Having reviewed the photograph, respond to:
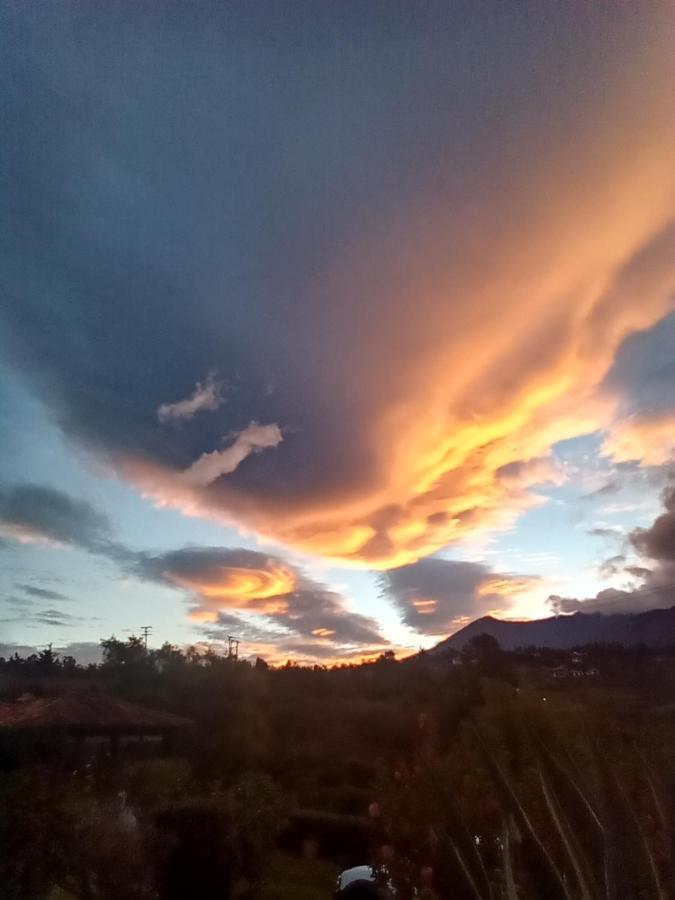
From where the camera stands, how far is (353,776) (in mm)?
41000

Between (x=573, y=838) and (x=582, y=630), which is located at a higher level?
(x=582, y=630)

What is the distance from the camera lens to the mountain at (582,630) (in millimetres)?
31169

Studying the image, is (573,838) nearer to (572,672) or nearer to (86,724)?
(572,672)

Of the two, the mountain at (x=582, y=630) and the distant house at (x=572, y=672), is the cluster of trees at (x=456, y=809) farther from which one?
the mountain at (x=582, y=630)

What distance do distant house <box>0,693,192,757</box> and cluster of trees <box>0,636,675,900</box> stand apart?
3.36m

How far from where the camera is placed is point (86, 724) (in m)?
31.1

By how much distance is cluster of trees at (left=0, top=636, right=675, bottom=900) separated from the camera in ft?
21.0

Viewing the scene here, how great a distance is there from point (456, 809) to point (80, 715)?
27.6 m

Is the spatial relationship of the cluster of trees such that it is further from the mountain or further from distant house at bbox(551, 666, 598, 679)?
the mountain

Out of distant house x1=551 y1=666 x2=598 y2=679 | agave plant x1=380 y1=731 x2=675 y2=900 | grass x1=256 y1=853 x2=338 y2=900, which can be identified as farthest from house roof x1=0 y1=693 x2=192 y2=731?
agave plant x1=380 y1=731 x2=675 y2=900

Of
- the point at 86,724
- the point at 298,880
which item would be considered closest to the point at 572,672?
the point at 298,880

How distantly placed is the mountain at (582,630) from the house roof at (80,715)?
62.0ft

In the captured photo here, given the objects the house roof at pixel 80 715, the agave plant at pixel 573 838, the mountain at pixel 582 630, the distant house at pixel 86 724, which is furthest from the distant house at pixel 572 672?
the house roof at pixel 80 715

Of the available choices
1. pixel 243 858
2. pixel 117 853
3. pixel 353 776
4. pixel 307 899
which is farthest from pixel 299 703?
pixel 117 853
